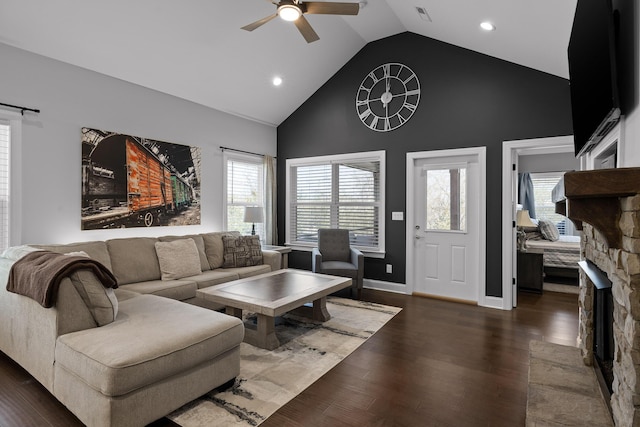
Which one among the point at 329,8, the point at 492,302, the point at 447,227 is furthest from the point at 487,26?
the point at 492,302

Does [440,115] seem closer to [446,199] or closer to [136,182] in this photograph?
[446,199]

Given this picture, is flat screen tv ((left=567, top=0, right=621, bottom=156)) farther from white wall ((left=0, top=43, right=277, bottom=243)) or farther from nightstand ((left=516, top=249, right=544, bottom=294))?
white wall ((left=0, top=43, right=277, bottom=243))

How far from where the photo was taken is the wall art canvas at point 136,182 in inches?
152

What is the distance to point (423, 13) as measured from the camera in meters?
4.11

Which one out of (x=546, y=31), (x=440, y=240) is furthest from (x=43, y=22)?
(x=440, y=240)

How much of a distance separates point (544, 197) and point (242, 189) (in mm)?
6729

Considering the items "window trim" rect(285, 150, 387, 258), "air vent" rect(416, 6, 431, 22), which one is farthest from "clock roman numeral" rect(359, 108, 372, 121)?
"air vent" rect(416, 6, 431, 22)

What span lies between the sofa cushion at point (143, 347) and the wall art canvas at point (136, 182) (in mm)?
1917

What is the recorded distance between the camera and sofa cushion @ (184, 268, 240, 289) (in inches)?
153

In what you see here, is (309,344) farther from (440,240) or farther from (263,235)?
(263,235)

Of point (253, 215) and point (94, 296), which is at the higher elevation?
point (253, 215)

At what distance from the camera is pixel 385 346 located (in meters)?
3.21

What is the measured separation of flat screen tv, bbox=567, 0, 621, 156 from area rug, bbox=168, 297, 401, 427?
2387 millimetres

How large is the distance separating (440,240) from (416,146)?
1355mm
